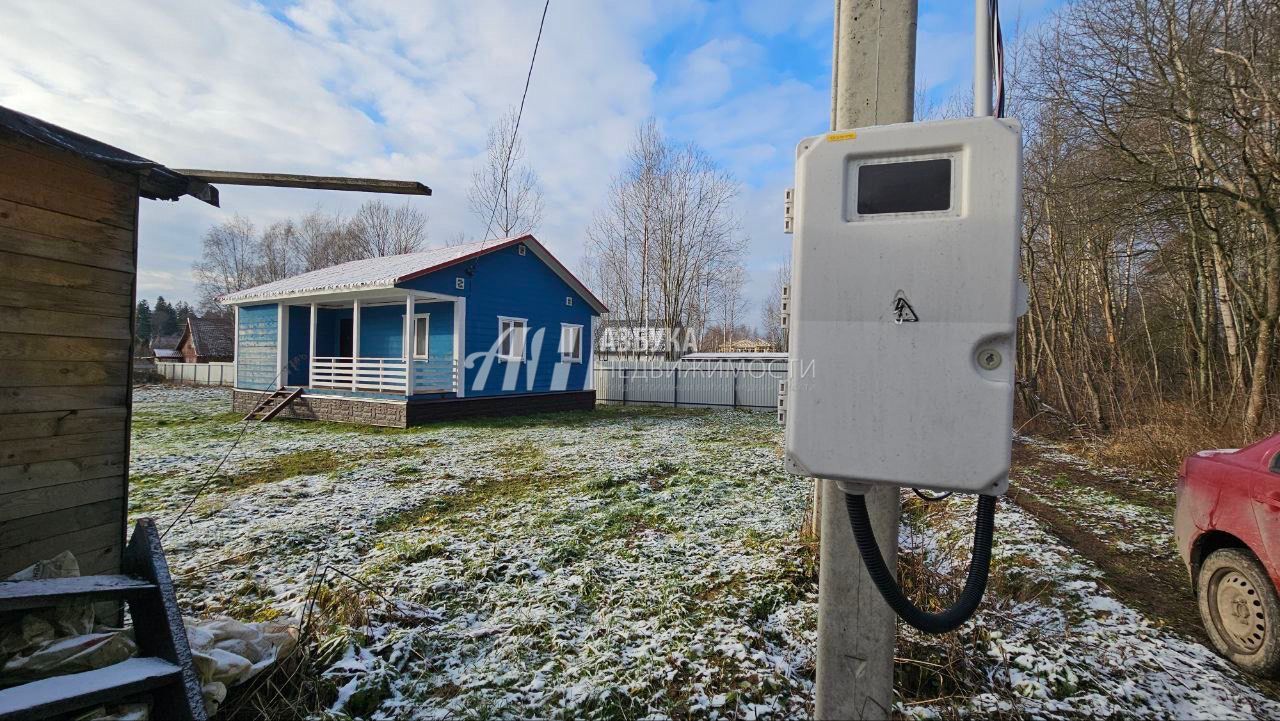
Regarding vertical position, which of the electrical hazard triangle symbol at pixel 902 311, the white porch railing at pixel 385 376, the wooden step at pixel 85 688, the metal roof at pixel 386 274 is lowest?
the wooden step at pixel 85 688

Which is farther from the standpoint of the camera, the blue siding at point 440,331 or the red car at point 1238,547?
the blue siding at point 440,331

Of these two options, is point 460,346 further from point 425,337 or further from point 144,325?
point 144,325

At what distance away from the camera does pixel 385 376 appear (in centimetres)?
1279

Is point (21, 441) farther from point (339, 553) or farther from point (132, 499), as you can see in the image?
point (132, 499)

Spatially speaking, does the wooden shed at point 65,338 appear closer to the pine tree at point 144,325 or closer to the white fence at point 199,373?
the white fence at point 199,373

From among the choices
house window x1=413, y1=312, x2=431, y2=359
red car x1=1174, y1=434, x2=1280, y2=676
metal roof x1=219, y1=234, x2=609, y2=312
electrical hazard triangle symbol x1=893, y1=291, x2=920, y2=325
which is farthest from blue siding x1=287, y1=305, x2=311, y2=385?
red car x1=1174, y1=434, x2=1280, y2=676

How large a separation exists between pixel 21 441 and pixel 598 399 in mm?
16803

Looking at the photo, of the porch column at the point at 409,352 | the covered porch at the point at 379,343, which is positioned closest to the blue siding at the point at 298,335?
the covered porch at the point at 379,343

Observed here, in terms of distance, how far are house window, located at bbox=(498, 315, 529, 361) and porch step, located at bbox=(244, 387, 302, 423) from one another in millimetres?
5128

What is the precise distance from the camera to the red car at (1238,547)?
2570mm

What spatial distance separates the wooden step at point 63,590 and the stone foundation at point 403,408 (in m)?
10.1

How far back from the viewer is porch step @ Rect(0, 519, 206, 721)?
1.71 meters

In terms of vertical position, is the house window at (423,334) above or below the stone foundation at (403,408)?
above

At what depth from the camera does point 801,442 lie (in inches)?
58.9
